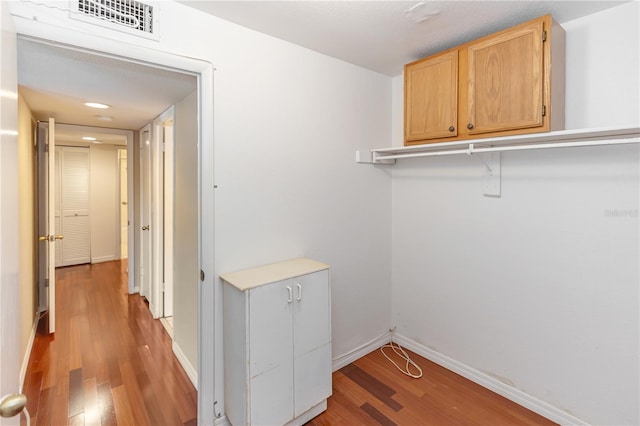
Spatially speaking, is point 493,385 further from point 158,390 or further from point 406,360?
point 158,390

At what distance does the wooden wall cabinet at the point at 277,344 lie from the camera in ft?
5.47

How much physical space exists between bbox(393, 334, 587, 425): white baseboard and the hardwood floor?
4cm

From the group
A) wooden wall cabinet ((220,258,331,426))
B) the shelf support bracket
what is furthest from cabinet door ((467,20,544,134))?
wooden wall cabinet ((220,258,331,426))

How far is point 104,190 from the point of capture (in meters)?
5.83

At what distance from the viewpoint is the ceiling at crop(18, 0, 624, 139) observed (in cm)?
166

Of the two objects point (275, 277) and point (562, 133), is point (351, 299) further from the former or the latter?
point (562, 133)

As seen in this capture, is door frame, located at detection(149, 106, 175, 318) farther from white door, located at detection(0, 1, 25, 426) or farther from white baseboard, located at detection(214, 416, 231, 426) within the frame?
white door, located at detection(0, 1, 25, 426)

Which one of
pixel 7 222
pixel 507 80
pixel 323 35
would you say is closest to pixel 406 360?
pixel 507 80

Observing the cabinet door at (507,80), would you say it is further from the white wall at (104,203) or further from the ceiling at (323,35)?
the white wall at (104,203)

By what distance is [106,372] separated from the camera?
96.0 inches

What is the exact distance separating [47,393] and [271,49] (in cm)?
278

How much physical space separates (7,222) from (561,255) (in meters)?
2.56

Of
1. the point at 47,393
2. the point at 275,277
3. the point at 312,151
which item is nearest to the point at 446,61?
the point at 312,151

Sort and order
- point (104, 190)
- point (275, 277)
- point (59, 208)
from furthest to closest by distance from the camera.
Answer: point (104, 190), point (59, 208), point (275, 277)
